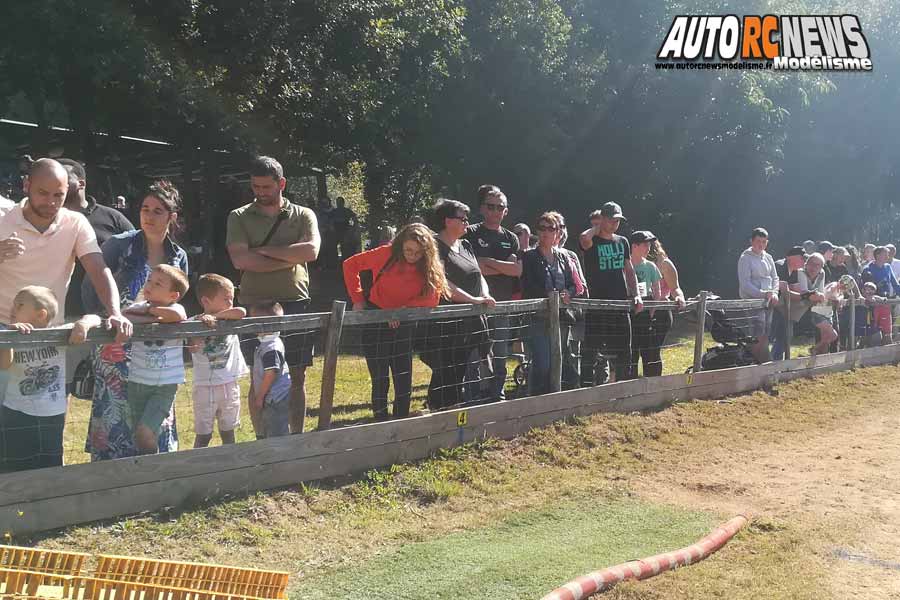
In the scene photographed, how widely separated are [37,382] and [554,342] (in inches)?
200

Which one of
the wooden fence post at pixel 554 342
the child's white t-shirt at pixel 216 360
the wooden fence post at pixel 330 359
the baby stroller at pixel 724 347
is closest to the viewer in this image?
the child's white t-shirt at pixel 216 360

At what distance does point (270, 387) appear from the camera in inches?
260

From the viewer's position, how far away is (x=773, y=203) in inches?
1237

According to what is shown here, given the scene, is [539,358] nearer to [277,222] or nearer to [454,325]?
[454,325]

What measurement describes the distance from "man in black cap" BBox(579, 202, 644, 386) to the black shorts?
372 cm

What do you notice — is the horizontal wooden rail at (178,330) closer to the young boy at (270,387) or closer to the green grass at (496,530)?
the young boy at (270,387)

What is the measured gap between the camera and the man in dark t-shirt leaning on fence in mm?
8922

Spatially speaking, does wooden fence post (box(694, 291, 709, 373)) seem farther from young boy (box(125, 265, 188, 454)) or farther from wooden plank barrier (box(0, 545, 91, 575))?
wooden plank barrier (box(0, 545, 91, 575))

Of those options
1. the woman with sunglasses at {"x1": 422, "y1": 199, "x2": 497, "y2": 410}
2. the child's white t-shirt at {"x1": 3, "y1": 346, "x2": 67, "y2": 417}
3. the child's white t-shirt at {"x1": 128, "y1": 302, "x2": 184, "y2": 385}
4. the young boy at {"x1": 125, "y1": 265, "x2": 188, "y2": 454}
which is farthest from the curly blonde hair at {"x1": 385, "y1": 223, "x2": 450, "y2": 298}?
the child's white t-shirt at {"x1": 3, "y1": 346, "x2": 67, "y2": 417}

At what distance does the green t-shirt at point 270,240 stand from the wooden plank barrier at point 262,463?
107 centimetres

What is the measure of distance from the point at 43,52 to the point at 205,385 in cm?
1148

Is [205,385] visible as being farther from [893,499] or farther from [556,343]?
[893,499]

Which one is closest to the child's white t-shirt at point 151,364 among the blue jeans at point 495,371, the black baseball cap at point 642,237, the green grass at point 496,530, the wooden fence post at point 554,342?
the green grass at point 496,530

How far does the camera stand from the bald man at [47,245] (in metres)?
5.29
